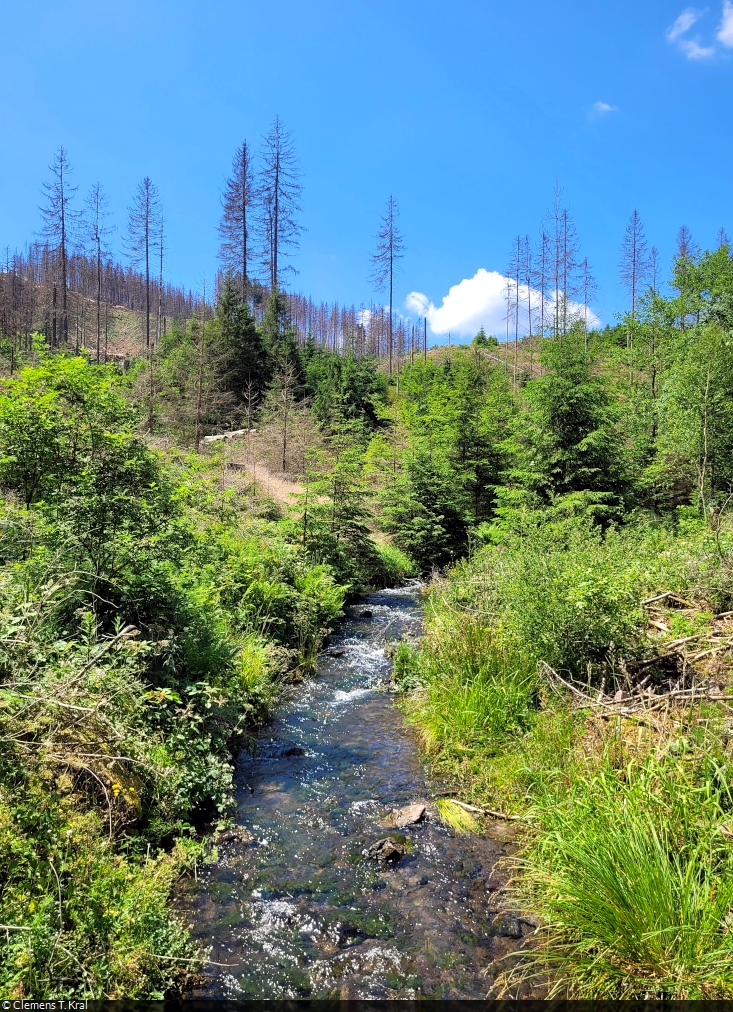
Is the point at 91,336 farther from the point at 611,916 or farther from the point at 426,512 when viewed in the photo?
the point at 611,916

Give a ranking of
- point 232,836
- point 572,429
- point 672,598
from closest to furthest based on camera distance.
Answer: point 232,836, point 672,598, point 572,429

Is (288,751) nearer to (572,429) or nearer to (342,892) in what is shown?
(342,892)

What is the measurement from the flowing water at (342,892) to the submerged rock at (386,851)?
65 millimetres

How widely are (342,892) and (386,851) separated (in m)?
0.57

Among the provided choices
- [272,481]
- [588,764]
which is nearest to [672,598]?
[588,764]

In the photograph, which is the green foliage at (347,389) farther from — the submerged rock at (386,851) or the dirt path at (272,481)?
the submerged rock at (386,851)

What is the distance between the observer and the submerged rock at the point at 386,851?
464 centimetres

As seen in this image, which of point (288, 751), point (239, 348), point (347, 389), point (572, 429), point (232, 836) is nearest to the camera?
point (232, 836)

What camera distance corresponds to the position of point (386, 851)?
466cm

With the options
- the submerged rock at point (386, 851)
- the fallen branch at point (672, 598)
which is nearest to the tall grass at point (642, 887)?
the submerged rock at point (386, 851)

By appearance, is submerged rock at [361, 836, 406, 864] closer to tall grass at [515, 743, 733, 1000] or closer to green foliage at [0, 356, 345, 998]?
tall grass at [515, 743, 733, 1000]

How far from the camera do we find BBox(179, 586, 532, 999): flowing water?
11.4ft

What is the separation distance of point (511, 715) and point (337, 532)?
9.22m

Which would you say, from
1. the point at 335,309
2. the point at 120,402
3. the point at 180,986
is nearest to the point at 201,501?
the point at 120,402
